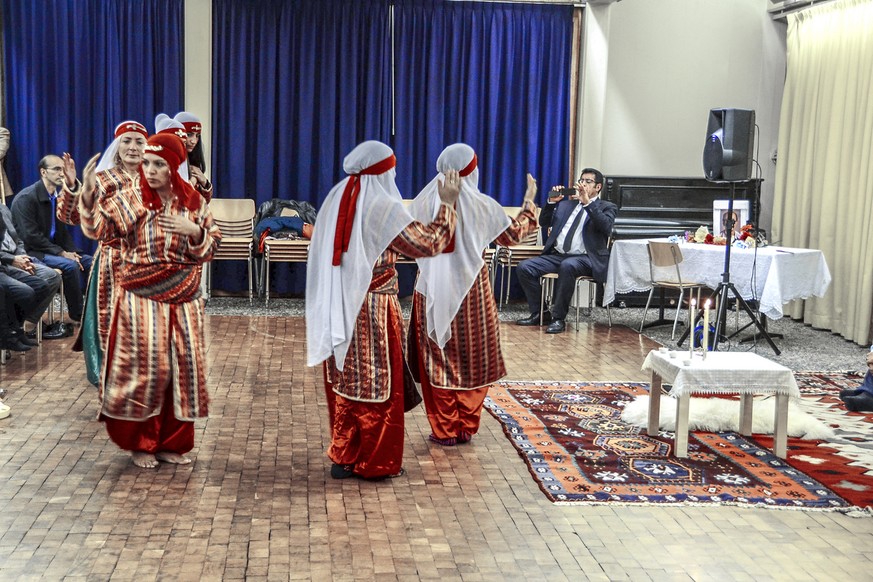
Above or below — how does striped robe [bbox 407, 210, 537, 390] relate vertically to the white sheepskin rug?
above

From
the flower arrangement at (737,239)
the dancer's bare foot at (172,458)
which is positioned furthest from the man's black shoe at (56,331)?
the flower arrangement at (737,239)

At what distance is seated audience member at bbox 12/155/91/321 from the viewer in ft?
24.9

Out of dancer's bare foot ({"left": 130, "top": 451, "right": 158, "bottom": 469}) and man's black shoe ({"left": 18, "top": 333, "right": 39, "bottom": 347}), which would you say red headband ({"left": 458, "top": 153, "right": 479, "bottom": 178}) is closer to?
dancer's bare foot ({"left": 130, "top": 451, "right": 158, "bottom": 469})

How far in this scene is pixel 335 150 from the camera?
10.4 m

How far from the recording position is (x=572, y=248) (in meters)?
8.95

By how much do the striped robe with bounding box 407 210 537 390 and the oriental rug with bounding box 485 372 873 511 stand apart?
40 cm

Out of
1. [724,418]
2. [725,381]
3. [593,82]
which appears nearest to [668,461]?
[725,381]

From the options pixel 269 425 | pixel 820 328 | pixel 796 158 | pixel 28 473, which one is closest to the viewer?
pixel 28 473

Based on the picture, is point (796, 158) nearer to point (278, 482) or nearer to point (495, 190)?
point (495, 190)

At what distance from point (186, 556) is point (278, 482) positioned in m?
0.89

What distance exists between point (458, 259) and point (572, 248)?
4224mm

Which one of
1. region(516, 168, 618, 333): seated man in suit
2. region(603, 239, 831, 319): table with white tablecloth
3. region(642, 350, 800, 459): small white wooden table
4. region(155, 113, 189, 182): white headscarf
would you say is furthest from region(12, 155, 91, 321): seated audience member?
region(642, 350, 800, 459): small white wooden table

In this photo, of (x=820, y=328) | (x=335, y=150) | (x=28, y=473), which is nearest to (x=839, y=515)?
(x=28, y=473)

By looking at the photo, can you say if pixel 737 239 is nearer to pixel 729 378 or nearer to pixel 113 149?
pixel 729 378
